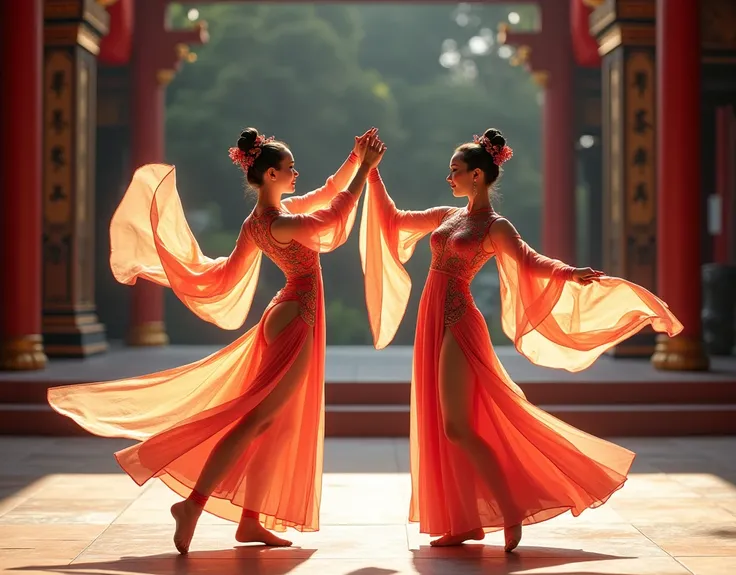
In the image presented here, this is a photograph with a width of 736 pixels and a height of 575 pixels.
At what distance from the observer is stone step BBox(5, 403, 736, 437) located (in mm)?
6598

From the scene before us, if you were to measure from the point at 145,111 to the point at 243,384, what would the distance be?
23.2 ft

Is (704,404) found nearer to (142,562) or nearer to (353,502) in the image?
(353,502)

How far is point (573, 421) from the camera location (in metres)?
6.61

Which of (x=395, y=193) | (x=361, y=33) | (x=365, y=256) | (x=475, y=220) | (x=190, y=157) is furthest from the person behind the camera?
(x=361, y=33)

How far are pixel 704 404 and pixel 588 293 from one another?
345 centimetres

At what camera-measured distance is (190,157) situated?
18672 mm

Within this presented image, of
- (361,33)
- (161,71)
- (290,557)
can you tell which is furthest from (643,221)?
(361,33)

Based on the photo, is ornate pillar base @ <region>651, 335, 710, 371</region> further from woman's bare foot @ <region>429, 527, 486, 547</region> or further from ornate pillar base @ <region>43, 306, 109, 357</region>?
ornate pillar base @ <region>43, 306, 109, 357</region>

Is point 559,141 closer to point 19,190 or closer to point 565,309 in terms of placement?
point 19,190

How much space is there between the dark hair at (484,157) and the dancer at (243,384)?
30 cm

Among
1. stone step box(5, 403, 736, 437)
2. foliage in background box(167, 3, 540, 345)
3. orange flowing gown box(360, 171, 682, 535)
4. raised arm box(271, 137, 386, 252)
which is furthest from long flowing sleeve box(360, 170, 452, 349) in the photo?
foliage in background box(167, 3, 540, 345)

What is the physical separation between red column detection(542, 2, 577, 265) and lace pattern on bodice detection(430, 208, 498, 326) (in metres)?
6.91

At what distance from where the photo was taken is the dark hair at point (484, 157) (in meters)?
3.83

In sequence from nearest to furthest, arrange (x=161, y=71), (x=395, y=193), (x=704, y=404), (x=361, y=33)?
1. (x=704, y=404)
2. (x=161, y=71)
3. (x=395, y=193)
4. (x=361, y=33)
